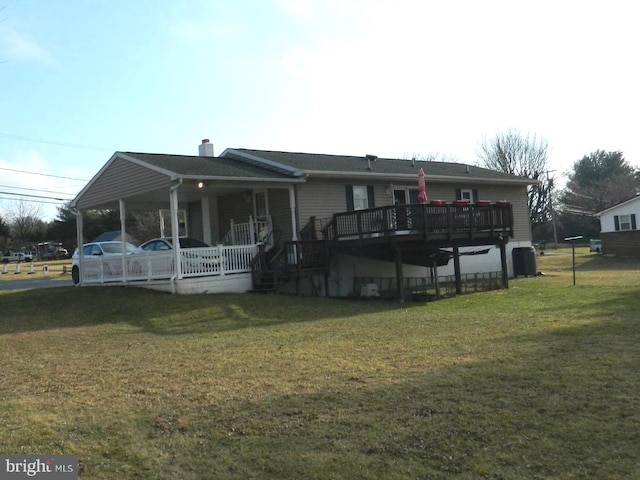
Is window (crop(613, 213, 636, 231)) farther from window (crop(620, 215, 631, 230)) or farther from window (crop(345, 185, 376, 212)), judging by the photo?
window (crop(345, 185, 376, 212))

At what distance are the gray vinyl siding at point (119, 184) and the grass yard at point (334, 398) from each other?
568cm

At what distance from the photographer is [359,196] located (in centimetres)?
2062

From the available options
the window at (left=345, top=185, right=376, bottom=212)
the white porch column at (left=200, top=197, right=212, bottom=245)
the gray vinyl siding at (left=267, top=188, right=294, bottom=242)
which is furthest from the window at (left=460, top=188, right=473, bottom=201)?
the white porch column at (left=200, top=197, right=212, bottom=245)

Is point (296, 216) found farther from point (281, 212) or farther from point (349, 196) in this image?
point (349, 196)

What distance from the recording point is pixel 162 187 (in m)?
16.4

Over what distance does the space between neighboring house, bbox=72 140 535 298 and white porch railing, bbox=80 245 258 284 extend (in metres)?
0.04

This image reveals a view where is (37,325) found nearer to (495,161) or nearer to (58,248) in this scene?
(495,161)

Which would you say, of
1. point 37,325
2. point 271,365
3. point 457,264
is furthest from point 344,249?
point 271,365

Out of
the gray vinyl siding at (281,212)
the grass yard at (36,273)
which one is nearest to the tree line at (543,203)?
the grass yard at (36,273)

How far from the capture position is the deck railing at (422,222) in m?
16.5

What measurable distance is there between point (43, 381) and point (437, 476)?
494 cm

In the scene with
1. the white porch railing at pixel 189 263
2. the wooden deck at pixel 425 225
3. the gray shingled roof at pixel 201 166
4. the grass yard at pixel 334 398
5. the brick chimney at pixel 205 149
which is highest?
the brick chimney at pixel 205 149

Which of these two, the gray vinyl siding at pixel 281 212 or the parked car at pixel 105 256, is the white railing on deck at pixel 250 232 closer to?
the gray vinyl siding at pixel 281 212

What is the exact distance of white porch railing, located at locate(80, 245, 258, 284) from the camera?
53.7ft
